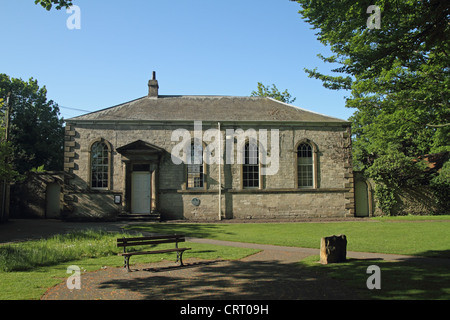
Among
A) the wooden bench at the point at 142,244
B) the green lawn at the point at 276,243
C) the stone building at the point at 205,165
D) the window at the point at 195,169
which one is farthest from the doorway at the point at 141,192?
the wooden bench at the point at 142,244

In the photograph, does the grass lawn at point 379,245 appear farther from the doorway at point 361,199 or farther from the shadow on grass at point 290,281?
the doorway at point 361,199

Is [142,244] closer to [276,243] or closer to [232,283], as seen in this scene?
[232,283]

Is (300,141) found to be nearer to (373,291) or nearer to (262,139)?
(262,139)

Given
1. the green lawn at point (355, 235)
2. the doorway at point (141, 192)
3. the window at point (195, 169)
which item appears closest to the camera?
the green lawn at point (355, 235)

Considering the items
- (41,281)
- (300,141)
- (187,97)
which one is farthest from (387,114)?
(41,281)

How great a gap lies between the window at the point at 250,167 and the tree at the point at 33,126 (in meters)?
17.1

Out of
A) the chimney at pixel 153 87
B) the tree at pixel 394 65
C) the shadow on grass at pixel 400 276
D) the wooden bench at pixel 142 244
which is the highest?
the chimney at pixel 153 87

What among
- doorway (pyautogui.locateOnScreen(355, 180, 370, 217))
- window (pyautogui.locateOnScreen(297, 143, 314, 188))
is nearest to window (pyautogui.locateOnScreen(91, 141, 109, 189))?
window (pyautogui.locateOnScreen(297, 143, 314, 188))

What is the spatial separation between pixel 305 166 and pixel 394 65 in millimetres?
8761

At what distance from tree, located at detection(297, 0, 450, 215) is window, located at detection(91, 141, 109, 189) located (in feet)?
46.4

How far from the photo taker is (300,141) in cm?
2252

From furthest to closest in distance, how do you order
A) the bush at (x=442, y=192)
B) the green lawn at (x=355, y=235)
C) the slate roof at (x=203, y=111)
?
the slate roof at (x=203, y=111)
the bush at (x=442, y=192)
the green lawn at (x=355, y=235)

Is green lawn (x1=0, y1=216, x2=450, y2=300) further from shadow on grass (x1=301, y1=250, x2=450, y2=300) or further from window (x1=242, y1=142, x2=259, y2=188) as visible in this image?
window (x1=242, y1=142, x2=259, y2=188)

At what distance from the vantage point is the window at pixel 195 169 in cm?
2172
